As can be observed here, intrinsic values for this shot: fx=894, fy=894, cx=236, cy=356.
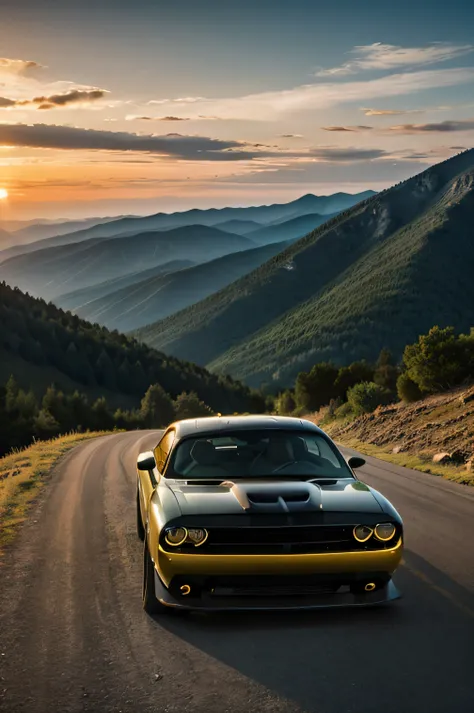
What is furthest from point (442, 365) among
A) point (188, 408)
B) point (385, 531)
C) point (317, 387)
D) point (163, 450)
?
point (188, 408)

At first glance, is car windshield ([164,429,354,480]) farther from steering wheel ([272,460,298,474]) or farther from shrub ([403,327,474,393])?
shrub ([403,327,474,393])

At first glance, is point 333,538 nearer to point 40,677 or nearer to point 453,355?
point 40,677

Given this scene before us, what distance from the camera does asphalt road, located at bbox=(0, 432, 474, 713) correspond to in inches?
211

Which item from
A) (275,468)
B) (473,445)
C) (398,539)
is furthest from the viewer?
(473,445)

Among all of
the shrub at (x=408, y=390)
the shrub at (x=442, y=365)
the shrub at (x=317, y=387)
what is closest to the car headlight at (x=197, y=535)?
the shrub at (x=442, y=365)

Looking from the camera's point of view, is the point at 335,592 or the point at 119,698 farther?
the point at 335,592

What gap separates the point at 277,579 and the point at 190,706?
155cm

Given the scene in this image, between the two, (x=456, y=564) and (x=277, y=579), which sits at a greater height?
(x=277, y=579)

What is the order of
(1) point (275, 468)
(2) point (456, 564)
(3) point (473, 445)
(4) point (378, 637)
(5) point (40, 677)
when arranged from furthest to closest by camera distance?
(3) point (473, 445) < (2) point (456, 564) < (1) point (275, 468) < (4) point (378, 637) < (5) point (40, 677)

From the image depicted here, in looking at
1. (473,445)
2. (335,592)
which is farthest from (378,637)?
(473,445)

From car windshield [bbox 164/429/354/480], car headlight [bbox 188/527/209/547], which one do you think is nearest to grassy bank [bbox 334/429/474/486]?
car windshield [bbox 164/429/354/480]

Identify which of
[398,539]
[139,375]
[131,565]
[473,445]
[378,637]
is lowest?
[139,375]

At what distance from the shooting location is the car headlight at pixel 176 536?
6.85m

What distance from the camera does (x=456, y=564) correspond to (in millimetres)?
8945
